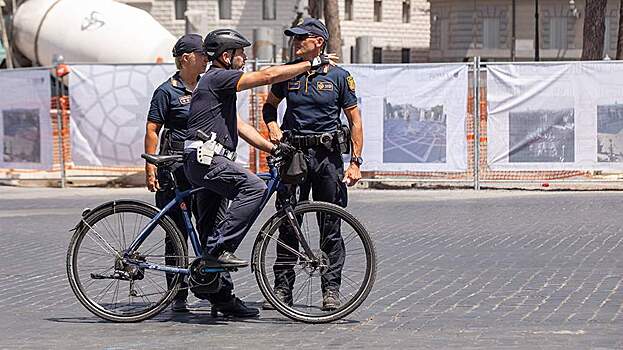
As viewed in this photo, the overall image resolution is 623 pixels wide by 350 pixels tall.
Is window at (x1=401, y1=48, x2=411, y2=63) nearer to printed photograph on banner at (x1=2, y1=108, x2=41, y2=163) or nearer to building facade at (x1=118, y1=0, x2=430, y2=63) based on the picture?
building facade at (x1=118, y1=0, x2=430, y2=63)

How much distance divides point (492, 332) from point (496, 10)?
7531cm

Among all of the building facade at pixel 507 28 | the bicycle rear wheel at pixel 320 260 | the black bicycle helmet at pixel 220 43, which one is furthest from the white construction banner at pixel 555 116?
the building facade at pixel 507 28

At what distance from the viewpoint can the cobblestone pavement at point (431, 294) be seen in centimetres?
860

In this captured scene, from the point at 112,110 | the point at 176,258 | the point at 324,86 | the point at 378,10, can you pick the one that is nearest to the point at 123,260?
the point at 176,258

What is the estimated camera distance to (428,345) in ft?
27.3

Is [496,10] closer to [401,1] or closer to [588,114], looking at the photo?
[401,1]

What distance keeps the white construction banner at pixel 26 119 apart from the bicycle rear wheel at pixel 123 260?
13314 mm

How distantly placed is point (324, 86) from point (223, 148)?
93cm

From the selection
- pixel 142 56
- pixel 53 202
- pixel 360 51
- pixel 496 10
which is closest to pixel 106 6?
pixel 142 56

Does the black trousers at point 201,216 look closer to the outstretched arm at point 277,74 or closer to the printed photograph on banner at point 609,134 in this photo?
the outstretched arm at point 277,74

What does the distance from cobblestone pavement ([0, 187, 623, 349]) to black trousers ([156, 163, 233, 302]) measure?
6.9 inches

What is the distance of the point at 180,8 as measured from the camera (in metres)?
82.9

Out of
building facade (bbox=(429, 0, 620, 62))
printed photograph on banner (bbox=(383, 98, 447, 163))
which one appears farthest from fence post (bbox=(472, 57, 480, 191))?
building facade (bbox=(429, 0, 620, 62))

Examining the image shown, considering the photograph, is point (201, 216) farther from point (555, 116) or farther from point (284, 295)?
point (555, 116)
